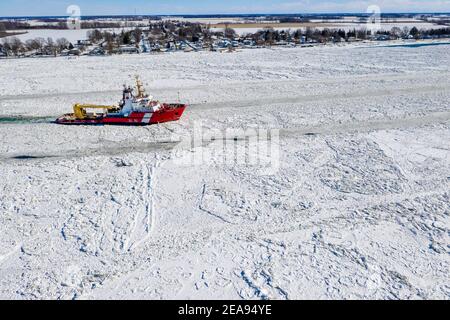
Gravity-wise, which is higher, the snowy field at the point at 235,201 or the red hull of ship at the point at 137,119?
the red hull of ship at the point at 137,119

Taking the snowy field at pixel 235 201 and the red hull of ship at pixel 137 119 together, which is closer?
the snowy field at pixel 235 201

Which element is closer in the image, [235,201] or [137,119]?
[235,201]

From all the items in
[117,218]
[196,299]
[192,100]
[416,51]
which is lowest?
[196,299]

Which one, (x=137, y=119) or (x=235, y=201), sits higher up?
(x=137, y=119)

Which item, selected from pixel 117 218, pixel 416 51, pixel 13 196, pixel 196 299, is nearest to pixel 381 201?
pixel 196 299

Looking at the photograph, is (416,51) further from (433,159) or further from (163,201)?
(163,201)

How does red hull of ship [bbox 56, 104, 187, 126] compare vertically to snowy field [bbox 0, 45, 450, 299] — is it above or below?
above
